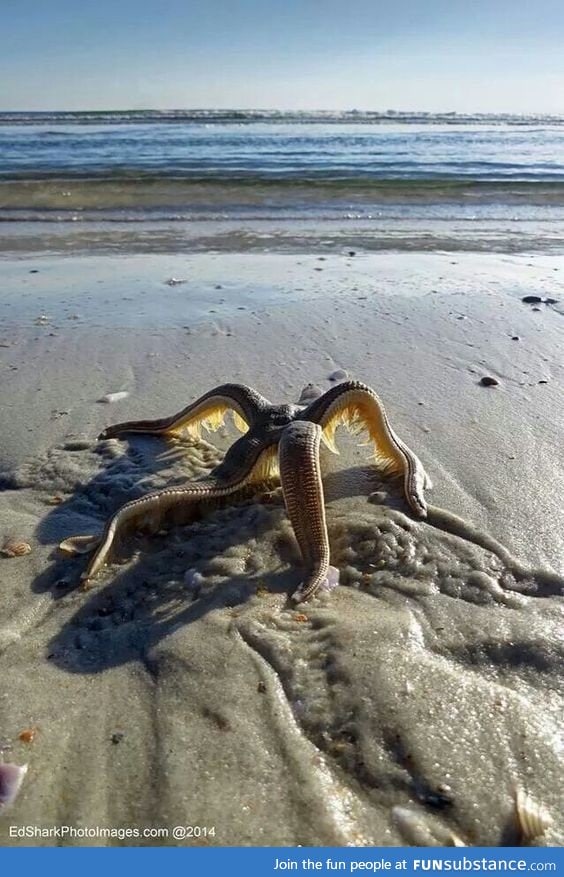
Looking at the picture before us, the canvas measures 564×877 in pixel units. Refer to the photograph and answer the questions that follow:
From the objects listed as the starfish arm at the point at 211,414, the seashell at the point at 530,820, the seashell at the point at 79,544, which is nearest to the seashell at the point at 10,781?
the seashell at the point at 79,544

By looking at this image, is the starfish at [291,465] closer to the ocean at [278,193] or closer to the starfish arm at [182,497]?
the starfish arm at [182,497]

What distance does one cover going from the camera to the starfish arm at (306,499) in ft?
11.8

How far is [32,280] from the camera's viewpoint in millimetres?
9320

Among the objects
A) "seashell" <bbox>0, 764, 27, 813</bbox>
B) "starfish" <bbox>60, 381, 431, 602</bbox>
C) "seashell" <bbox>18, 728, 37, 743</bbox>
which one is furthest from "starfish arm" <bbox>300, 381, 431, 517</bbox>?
"seashell" <bbox>0, 764, 27, 813</bbox>

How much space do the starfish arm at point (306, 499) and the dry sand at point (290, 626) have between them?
0.44 feet

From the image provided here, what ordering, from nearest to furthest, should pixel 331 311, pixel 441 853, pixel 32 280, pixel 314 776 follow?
pixel 441 853
pixel 314 776
pixel 331 311
pixel 32 280

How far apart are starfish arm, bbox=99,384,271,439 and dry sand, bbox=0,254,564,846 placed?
0.57ft

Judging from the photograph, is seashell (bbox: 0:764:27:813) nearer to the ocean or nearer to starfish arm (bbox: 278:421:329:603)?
starfish arm (bbox: 278:421:329:603)

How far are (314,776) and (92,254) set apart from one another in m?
9.64

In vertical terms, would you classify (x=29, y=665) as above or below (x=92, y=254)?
below

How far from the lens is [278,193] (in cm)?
1705

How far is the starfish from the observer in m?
3.70

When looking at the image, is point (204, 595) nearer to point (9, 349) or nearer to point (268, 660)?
point (268, 660)

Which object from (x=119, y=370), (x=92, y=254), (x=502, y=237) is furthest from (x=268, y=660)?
(x=502, y=237)
